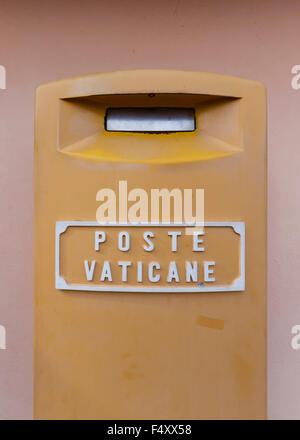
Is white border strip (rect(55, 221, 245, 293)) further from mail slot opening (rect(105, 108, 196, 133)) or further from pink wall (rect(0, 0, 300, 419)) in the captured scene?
pink wall (rect(0, 0, 300, 419))

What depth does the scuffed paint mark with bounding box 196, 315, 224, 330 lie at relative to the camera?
4.13 ft

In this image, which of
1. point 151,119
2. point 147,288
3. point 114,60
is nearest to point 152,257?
point 147,288

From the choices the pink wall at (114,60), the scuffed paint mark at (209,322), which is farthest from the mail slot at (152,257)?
the pink wall at (114,60)

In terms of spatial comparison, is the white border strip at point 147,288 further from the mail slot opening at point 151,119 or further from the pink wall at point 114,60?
the pink wall at point 114,60

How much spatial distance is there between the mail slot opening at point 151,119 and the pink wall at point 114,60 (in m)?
0.69

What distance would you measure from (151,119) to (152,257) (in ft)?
1.43

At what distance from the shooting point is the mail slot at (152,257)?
1.25m

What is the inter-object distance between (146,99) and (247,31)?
91 cm

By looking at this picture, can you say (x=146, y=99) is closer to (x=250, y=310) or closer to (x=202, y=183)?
(x=202, y=183)

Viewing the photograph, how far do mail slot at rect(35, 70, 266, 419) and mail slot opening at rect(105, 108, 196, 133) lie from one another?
3 cm

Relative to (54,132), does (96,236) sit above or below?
below

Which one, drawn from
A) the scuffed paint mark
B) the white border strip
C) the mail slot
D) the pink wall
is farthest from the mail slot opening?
the pink wall

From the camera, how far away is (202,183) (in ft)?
4.12
